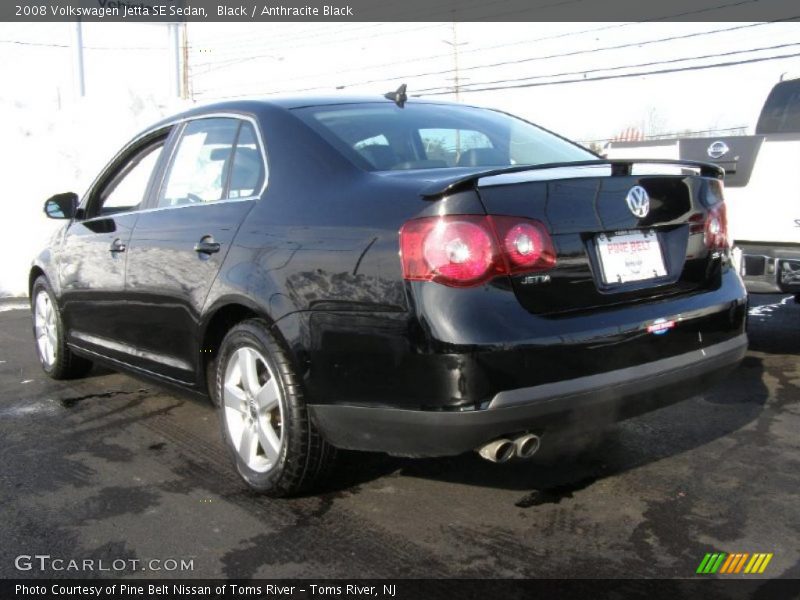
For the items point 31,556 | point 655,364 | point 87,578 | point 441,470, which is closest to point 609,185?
point 655,364

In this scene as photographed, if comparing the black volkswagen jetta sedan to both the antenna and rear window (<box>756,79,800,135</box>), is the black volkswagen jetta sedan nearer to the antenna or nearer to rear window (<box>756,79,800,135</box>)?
the antenna

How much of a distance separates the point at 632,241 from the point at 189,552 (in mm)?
1947

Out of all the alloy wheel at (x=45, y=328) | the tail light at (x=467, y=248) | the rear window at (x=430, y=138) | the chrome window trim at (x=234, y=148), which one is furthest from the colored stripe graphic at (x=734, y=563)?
the alloy wheel at (x=45, y=328)

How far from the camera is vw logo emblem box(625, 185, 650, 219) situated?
2863 millimetres

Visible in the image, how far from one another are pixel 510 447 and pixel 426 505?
714mm

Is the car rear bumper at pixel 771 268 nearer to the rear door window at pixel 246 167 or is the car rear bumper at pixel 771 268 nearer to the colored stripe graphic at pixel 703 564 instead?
the colored stripe graphic at pixel 703 564

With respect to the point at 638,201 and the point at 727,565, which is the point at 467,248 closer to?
the point at 638,201

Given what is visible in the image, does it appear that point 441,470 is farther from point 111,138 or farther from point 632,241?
point 111,138

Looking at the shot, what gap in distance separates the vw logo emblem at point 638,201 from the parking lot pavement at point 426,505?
2.96ft

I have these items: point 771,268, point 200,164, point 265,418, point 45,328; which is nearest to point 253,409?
point 265,418

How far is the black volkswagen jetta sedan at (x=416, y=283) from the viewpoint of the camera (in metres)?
2.51

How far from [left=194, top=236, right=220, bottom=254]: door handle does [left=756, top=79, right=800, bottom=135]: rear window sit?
5817 mm

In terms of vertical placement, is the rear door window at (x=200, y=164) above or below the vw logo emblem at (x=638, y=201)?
above

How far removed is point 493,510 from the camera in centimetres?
309
